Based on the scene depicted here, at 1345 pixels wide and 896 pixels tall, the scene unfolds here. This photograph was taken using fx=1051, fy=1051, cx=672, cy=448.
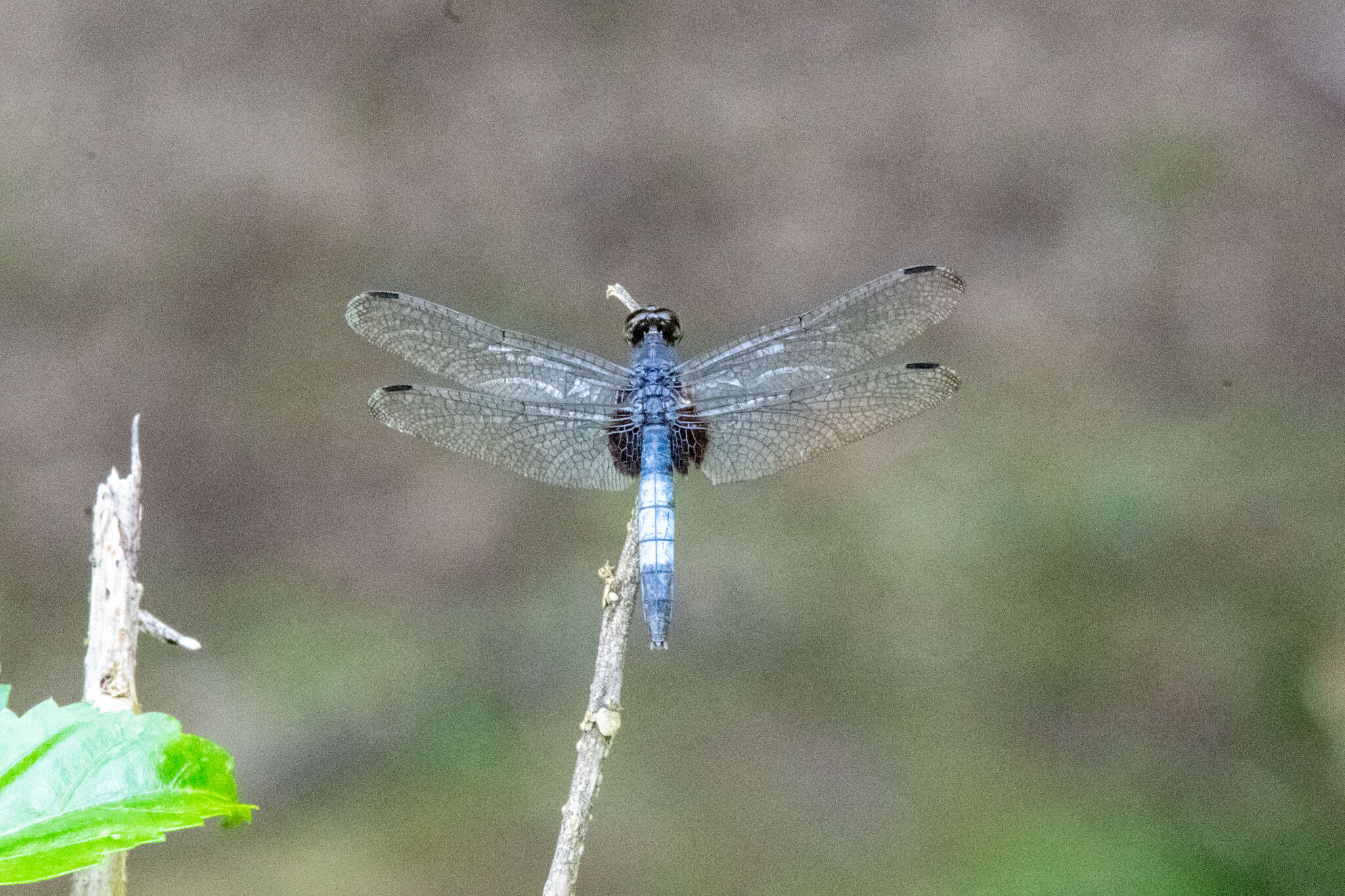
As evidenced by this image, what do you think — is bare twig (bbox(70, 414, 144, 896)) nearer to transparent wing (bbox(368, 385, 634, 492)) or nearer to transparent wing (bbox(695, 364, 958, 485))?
transparent wing (bbox(368, 385, 634, 492))

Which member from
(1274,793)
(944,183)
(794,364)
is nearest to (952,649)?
(1274,793)

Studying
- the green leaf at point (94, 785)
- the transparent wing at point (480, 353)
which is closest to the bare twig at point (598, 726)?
the green leaf at point (94, 785)

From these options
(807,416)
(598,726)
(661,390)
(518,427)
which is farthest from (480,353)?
(598,726)

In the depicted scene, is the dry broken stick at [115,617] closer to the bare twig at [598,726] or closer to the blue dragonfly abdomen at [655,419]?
the bare twig at [598,726]

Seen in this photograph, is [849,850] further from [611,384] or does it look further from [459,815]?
[611,384]

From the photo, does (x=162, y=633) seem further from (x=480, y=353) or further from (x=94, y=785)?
(x=480, y=353)

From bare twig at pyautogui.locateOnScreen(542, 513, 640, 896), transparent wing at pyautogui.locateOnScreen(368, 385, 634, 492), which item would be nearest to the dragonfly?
transparent wing at pyautogui.locateOnScreen(368, 385, 634, 492)
